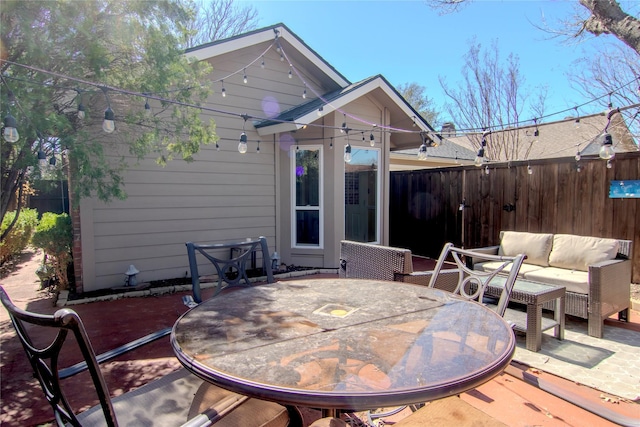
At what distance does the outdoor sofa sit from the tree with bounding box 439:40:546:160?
6.46 metres

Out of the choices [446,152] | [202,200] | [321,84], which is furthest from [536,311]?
[446,152]

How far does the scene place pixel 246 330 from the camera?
1.68 meters

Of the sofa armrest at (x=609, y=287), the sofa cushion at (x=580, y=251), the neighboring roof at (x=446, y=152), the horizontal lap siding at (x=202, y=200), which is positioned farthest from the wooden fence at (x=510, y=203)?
the horizontal lap siding at (x=202, y=200)

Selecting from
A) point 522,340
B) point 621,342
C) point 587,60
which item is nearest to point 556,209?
point 621,342

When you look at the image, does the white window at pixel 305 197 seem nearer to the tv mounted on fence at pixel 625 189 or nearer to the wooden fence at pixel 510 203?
the wooden fence at pixel 510 203

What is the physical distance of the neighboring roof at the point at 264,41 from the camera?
550 cm

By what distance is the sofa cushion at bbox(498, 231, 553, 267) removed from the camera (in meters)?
4.72

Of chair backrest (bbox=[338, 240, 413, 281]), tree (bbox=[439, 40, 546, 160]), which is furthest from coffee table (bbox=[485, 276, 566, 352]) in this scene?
tree (bbox=[439, 40, 546, 160])

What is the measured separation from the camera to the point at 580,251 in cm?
431

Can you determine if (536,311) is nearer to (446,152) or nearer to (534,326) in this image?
(534,326)

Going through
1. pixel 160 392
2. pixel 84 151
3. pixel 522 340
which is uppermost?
pixel 84 151

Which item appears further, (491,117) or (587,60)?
(491,117)

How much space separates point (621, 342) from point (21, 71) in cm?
624

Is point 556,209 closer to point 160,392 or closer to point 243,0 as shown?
point 160,392
